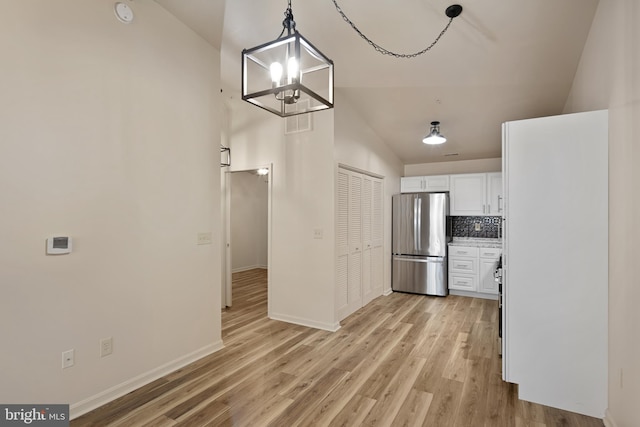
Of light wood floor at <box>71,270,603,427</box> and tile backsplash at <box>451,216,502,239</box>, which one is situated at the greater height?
tile backsplash at <box>451,216,502,239</box>

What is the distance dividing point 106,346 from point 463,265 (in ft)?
16.6

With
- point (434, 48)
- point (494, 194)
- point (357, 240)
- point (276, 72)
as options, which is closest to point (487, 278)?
point (494, 194)

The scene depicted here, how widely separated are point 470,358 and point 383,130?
11.2ft

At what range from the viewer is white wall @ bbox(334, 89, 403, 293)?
13.1ft

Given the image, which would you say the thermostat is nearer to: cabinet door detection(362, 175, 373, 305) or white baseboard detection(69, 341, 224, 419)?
white baseboard detection(69, 341, 224, 419)

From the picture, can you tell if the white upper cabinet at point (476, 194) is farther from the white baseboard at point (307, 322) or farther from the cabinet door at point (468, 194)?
the white baseboard at point (307, 322)

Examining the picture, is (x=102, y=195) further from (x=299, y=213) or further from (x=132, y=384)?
(x=299, y=213)

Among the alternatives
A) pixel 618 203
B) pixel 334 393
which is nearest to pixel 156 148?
pixel 334 393

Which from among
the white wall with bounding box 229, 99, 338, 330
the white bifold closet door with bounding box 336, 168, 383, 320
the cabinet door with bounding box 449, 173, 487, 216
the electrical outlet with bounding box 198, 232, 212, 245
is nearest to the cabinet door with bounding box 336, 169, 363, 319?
the white bifold closet door with bounding box 336, 168, 383, 320

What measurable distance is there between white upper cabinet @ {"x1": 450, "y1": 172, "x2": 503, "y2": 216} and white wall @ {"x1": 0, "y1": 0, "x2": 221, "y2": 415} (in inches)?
171

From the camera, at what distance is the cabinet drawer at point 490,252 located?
5.13 meters

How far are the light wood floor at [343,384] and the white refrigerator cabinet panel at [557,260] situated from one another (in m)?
0.26

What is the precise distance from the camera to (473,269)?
5.27 m

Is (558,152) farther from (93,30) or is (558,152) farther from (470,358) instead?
(93,30)
